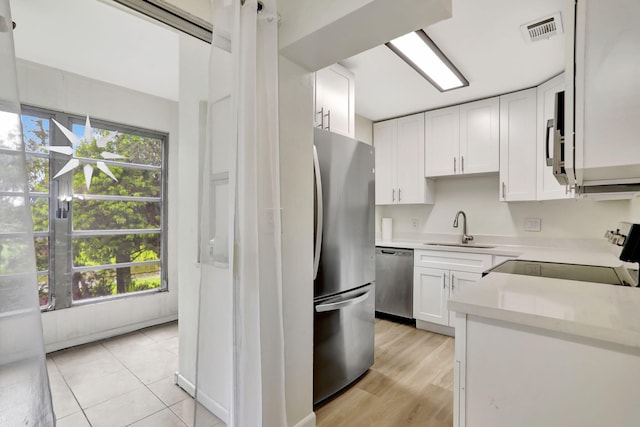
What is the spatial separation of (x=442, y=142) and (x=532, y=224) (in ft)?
4.12

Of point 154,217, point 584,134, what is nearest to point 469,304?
point 584,134

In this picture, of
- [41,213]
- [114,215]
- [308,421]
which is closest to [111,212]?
[114,215]

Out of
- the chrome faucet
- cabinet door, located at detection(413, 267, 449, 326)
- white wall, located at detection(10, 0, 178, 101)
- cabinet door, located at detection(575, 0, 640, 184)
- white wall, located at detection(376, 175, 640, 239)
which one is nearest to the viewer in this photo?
cabinet door, located at detection(575, 0, 640, 184)

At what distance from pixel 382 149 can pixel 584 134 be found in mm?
2749

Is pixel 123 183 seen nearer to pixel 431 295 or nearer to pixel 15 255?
pixel 15 255

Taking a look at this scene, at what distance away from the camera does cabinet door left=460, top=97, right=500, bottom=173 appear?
2.88 metres

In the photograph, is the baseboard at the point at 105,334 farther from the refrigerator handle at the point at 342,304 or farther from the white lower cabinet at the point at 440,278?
the white lower cabinet at the point at 440,278

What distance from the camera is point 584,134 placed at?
0.94 meters

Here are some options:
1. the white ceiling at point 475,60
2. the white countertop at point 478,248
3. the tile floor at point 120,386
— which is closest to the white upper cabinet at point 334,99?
the white ceiling at point 475,60

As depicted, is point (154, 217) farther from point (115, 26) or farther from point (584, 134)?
point (584, 134)

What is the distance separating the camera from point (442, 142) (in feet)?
10.5

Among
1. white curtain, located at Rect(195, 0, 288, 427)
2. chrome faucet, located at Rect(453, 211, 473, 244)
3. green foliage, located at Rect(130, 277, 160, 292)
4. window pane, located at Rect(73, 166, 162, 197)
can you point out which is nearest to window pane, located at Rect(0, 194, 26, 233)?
white curtain, located at Rect(195, 0, 288, 427)

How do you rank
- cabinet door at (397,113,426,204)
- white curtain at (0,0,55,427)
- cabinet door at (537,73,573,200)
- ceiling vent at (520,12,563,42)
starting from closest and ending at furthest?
1. white curtain at (0,0,55,427)
2. ceiling vent at (520,12,563,42)
3. cabinet door at (537,73,573,200)
4. cabinet door at (397,113,426,204)

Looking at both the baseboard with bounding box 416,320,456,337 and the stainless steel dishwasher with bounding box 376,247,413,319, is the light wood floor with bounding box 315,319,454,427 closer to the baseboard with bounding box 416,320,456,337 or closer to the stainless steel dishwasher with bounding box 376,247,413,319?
the baseboard with bounding box 416,320,456,337
